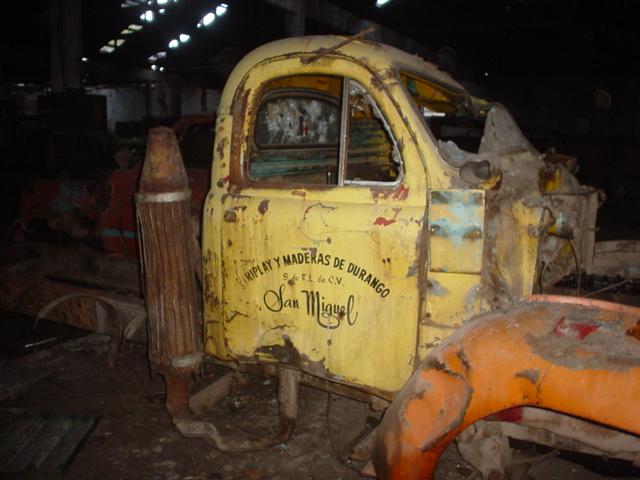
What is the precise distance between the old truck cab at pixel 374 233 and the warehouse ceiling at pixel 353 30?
7672mm

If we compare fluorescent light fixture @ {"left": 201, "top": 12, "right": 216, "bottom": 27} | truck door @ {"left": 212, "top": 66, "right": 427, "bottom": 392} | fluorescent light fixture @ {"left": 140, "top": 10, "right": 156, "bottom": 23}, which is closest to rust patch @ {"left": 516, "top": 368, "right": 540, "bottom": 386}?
truck door @ {"left": 212, "top": 66, "right": 427, "bottom": 392}

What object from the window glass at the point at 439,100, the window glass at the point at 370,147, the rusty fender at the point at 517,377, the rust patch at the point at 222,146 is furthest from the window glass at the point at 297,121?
the rusty fender at the point at 517,377

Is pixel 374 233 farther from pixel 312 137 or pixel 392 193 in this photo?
pixel 312 137

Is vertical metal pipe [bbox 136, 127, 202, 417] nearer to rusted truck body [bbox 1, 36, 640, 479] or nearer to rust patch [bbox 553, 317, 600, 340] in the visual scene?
rusted truck body [bbox 1, 36, 640, 479]

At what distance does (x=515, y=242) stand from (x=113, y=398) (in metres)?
2.84

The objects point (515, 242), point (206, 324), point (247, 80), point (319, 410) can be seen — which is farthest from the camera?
point (319, 410)

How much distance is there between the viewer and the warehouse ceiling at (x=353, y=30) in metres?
13.8

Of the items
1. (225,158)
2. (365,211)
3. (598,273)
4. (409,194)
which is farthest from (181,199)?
(598,273)

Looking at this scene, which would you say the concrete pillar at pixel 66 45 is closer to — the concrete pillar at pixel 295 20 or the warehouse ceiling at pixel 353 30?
the warehouse ceiling at pixel 353 30

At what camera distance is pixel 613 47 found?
1523 cm

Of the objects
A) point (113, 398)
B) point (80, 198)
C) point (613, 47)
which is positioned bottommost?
point (113, 398)

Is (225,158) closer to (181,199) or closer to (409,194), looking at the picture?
(181,199)

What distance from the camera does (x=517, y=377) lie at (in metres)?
1.73

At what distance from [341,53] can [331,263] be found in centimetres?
95
